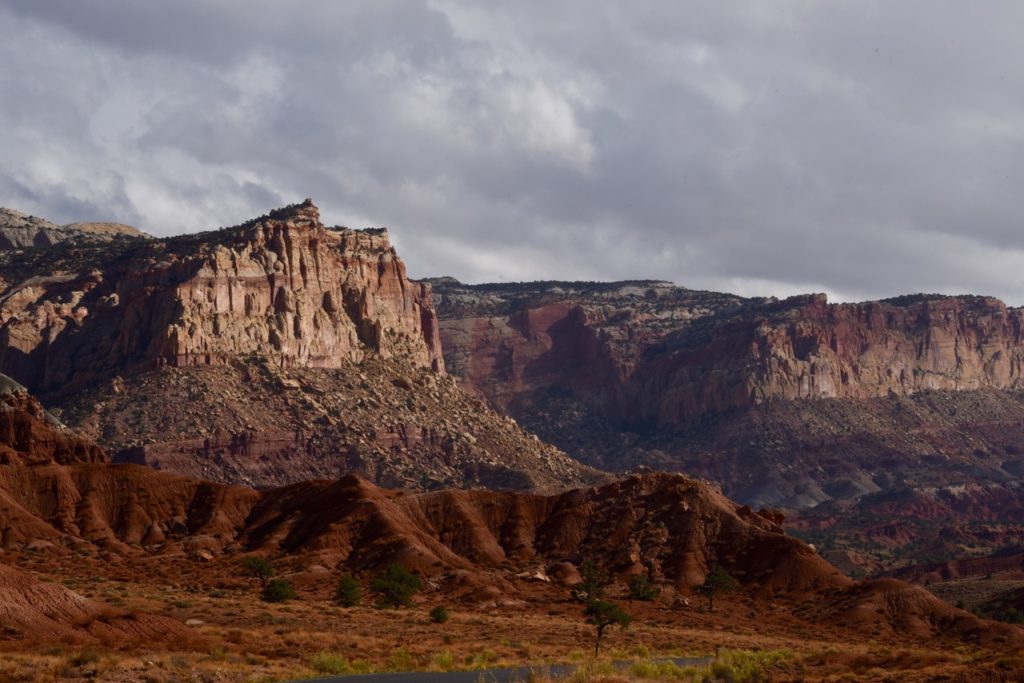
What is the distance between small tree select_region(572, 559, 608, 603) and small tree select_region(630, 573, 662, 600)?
8.29ft

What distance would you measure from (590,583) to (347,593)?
76.1 feet

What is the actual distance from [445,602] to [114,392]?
271ft

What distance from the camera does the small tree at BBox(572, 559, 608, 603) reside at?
407 feet

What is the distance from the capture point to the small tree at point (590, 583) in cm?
12412

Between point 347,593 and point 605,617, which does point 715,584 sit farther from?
point 347,593

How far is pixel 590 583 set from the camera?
128 meters

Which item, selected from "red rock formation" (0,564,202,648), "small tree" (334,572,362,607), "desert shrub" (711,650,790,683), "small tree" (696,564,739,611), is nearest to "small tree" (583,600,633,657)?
"small tree" (334,572,362,607)

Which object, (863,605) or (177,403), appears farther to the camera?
(177,403)

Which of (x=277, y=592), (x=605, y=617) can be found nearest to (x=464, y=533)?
(x=277, y=592)

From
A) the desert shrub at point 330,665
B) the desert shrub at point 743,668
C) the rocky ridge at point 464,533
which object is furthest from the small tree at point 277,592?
the desert shrub at point 330,665

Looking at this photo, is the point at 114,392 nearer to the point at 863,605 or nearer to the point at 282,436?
the point at 282,436

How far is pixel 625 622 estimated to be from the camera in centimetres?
10269

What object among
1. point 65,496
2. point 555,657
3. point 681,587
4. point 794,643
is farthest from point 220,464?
point 555,657

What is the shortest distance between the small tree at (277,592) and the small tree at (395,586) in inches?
256
